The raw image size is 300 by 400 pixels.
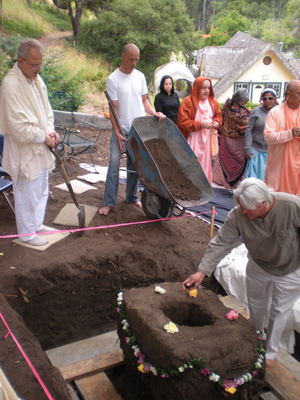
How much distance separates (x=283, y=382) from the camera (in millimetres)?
2791

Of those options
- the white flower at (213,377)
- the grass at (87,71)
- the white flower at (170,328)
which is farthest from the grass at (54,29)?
the white flower at (213,377)

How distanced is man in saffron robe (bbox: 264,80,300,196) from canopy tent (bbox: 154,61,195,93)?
55.9ft

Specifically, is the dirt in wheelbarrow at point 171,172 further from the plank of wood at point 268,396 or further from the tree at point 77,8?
the tree at point 77,8

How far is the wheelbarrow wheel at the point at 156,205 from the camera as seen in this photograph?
14.4 feet

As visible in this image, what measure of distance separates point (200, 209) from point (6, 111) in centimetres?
340

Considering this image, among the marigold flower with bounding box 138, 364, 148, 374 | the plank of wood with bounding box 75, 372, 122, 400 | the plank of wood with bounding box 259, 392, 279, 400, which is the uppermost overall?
the marigold flower with bounding box 138, 364, 148, 374

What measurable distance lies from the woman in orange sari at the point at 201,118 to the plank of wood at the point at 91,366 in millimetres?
3688

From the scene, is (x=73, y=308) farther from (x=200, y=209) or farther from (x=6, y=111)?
(x=200, y=209)

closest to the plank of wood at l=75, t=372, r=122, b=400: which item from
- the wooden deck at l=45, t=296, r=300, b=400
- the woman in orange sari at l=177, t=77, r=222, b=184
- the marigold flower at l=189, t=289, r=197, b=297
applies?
the wooden deck at l=45, t=296, r=300, b=400

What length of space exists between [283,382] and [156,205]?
7.62ft

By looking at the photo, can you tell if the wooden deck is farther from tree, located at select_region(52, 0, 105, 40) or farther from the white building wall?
the white building wall

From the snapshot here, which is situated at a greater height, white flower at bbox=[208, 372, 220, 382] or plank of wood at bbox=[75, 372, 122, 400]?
white flower at bbox=[208, 372, 220, 382]

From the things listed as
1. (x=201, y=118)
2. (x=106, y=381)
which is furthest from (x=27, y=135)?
(x=201, y=118)

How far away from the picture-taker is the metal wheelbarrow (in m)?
4.04
